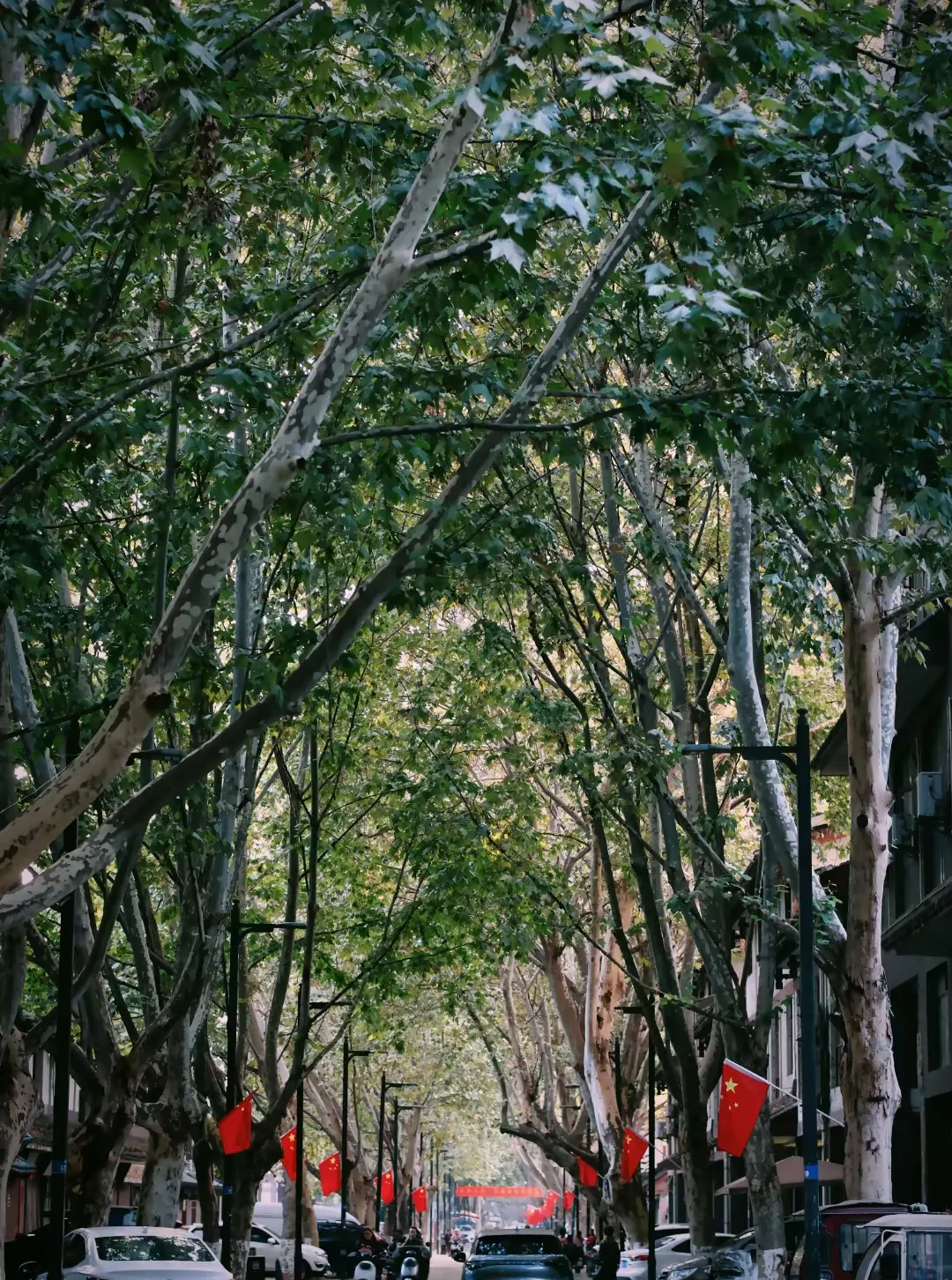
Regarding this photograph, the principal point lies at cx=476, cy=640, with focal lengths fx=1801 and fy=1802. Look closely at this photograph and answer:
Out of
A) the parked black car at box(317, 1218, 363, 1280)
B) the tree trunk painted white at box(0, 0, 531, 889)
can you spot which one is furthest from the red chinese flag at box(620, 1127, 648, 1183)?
the tree trunk painted white at box(0, 0, 531, 889)

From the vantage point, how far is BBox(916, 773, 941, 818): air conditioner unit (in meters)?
26.1

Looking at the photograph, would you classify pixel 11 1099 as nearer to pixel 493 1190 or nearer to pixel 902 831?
pixel 902 831

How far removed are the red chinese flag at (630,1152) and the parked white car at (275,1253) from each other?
8.28 metres

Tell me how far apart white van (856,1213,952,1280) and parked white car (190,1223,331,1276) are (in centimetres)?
2545

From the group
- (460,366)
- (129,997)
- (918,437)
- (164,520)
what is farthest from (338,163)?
(129,997)

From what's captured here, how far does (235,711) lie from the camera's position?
17.4 metres

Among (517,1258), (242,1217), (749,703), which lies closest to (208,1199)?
(242,1217)

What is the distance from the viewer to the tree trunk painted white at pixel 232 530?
10297 millimetres

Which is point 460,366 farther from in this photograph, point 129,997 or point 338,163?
point 129,997

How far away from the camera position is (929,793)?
2608 cm

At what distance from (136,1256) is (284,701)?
8924mm

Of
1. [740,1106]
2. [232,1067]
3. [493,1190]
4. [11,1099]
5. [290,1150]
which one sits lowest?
[493,1190]

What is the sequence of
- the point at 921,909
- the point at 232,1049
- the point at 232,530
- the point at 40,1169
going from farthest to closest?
the point at 40,1169 < the point at 232,1049 < the point at 921,909 < the point at 232,530

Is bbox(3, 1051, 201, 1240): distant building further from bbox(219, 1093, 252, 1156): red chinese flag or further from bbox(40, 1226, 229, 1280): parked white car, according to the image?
bbox(40, 1226, 229, 1280): parked white car
